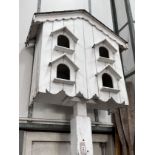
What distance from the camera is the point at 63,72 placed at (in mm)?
1366

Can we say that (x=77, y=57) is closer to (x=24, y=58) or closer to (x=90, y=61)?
(x=90, y=61)

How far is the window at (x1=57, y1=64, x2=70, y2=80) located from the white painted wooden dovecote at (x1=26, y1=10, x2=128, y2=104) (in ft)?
0.04

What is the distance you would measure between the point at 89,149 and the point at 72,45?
2.18 ft

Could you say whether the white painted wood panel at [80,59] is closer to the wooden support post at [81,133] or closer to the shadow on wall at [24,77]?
the wooden support post at [81,133]

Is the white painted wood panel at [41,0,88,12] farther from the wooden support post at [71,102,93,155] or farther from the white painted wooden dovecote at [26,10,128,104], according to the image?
the wooden support post at [71,102,93,155]

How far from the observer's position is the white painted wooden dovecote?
127 centimetres

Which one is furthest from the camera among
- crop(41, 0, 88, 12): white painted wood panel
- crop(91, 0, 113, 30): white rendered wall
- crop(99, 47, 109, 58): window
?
crop(91, 0, 113, 30): white rendered wall

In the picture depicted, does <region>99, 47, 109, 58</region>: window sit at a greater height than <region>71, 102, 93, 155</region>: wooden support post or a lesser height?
greater

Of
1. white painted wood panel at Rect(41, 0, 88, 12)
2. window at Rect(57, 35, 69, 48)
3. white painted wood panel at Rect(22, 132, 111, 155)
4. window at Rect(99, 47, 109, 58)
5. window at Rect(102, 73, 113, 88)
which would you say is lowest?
white painted wood panel at Rect(22, 132, 111, 155)

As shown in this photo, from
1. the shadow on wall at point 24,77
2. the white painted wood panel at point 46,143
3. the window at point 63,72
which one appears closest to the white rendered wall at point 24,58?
the shadow on wall at point 24,77

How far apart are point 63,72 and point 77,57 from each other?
13 centimetres

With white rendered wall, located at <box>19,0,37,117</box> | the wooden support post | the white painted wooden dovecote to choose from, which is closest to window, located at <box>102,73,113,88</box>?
the white painted wooden dovecote

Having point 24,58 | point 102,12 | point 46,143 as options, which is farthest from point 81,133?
point 102,12
